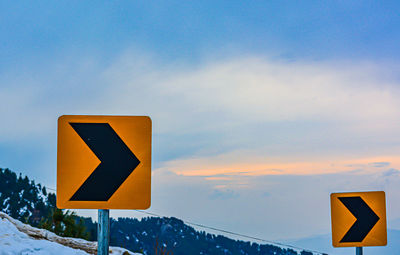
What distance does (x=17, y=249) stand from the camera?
23.5ft

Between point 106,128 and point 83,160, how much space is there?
1.14 ft

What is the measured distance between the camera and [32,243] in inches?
305

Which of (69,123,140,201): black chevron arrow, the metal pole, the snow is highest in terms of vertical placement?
(69,123,140,201): black chevron arrow

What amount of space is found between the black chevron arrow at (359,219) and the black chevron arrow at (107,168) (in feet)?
15.2

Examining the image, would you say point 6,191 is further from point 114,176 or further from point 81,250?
point 114,176

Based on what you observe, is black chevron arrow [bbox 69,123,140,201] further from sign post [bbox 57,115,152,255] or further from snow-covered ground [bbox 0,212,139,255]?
snow-covered ground [bbox 0,212,139,255]

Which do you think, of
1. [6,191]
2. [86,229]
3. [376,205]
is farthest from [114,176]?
[6,191]

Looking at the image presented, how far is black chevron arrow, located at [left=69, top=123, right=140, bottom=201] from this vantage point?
386 centimetres

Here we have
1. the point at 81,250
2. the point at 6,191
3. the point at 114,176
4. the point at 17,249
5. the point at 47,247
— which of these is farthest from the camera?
the point at 6,191

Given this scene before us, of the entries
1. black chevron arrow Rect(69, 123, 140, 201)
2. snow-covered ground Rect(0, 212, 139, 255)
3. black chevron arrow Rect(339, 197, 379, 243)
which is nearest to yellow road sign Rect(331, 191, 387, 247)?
black chevron arrow Rect(339, 197, 379, 243)

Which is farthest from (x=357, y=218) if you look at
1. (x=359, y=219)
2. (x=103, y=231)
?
(x=103, y=231)

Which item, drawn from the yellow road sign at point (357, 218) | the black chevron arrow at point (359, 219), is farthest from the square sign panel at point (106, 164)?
the black chevron arrow at point (359, 219)

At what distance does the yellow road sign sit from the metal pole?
4.59m

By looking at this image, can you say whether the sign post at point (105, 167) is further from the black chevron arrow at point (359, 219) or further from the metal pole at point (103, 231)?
the black chevron arrow at point (359, 219)
